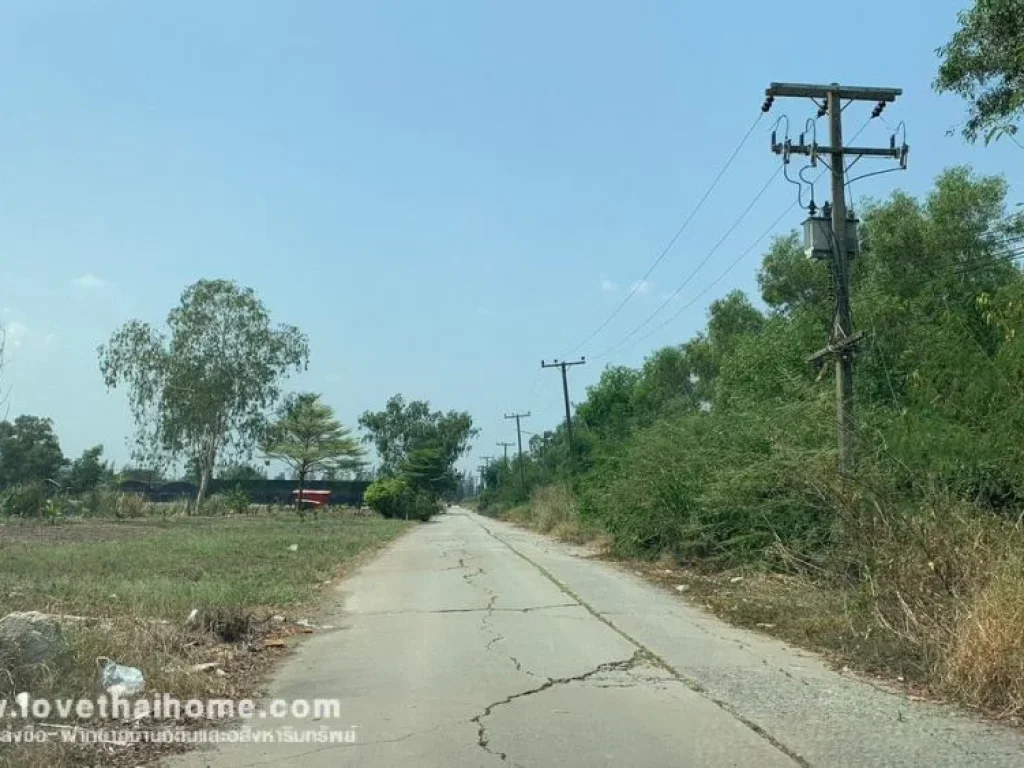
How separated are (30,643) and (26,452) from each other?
80433 millimetres

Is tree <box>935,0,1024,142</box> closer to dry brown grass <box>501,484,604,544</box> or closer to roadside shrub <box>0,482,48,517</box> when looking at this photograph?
dry brown grass <box>501,484,604,544</box>

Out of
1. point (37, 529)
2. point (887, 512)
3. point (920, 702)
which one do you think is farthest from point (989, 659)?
point (37, 529)

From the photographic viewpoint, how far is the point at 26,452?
261ft

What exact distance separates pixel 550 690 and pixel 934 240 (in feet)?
82.6

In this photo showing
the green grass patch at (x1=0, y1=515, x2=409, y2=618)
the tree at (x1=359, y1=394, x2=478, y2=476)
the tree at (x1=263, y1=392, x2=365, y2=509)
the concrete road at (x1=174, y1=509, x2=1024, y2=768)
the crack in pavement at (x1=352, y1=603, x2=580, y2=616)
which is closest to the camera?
the concrete road at (x1=174, y1=509, x2=1024, y2=768)

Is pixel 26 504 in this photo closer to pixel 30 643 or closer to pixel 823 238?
pixel 823 238

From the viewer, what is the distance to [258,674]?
30.3ft

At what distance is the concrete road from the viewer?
6453 millimetres

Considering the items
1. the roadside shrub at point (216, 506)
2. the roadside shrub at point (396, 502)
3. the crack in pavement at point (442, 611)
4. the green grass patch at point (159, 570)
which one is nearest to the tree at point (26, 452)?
the roadside shrub at point (216, 506)

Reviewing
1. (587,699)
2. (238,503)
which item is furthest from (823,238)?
(238,503)

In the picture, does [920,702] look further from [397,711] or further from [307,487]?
[307,487]

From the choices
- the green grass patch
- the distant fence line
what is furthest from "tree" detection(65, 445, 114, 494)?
the green grass patch

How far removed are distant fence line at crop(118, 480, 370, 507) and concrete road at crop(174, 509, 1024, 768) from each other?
61.5 meters

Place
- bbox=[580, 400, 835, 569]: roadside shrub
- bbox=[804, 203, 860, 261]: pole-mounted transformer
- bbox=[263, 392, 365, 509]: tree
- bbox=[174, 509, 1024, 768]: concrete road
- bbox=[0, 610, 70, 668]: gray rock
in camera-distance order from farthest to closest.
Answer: bbox=[263, 392, 365, 509]: tree, bbox=[804, 203, 860, 261]: pole-mounted transformer, bbox=[580, 400, 835, 569]: roadside shrub, bbox=[0, 610, 70, 668]: gray rock, bbox=[174, 509, 1024, 768]: concrete road
